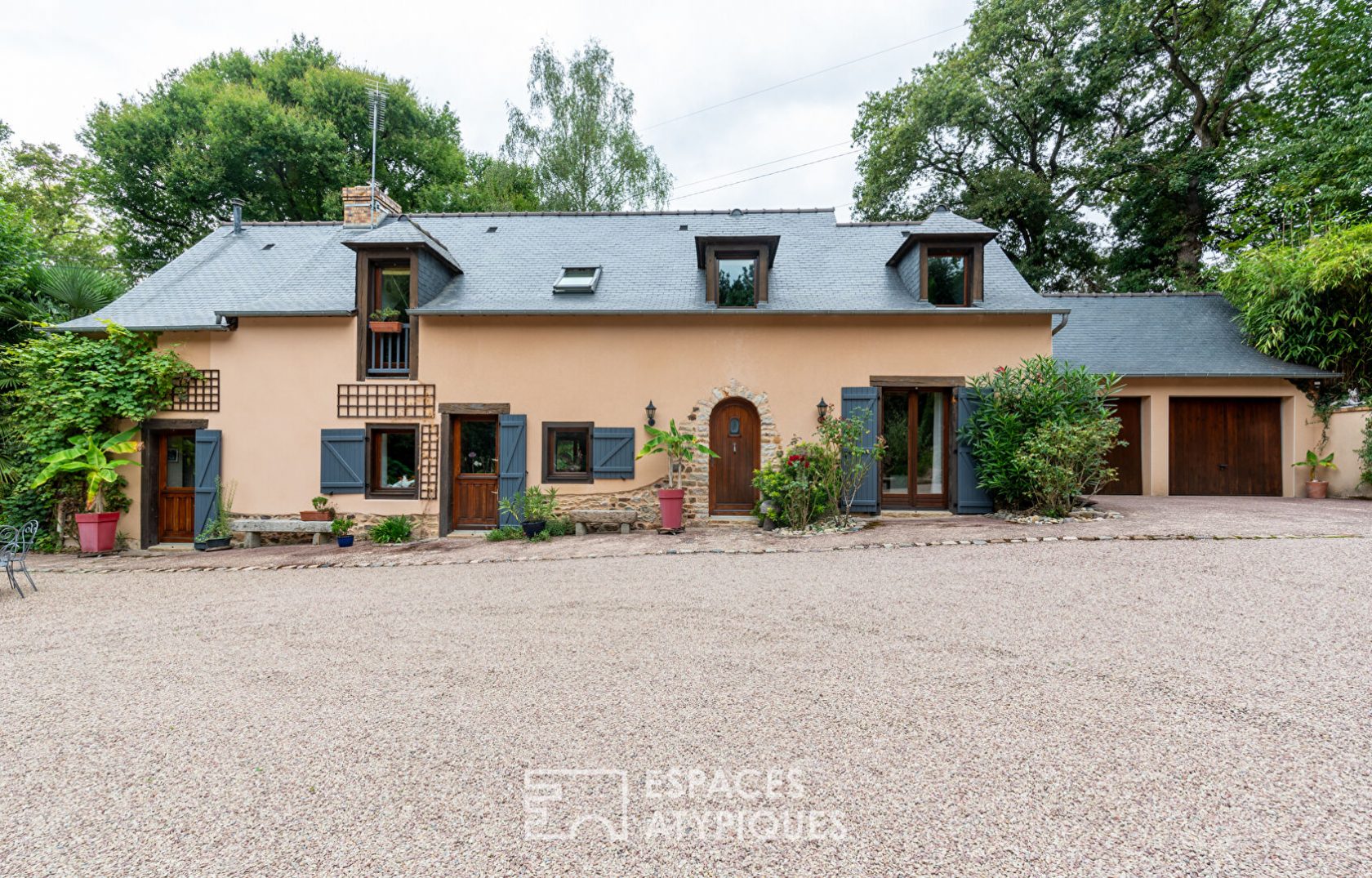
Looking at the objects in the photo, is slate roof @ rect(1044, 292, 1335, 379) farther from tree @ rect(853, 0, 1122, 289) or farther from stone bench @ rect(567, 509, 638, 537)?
stone bench @ rect(567, 509, 638, 537)

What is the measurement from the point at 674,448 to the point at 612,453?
102 centimetres

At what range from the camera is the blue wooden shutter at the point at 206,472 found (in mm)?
8891

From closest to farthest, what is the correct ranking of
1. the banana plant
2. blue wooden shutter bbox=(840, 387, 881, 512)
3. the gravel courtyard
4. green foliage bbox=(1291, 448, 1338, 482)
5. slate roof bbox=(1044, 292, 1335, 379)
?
the gravel courtyard
the banana plant
blue wooden shutter bbox=(840, 387, 881, 512)
green foliage bbox=(1291, 448, 1338, 482)
slate roof bbox=(1044, 292, 1335, 379)

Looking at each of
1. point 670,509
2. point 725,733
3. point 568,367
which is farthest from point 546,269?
point 725,733

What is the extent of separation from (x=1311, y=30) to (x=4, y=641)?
24981 mm

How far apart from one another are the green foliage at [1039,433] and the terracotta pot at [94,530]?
43.7 feet

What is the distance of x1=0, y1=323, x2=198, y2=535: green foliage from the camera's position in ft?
27.6

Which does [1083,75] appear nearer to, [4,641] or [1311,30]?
[1311,30]

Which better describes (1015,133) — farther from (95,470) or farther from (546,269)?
(95,470)

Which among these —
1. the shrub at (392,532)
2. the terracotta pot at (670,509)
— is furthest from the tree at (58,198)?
the terracotta pot at (670,509)

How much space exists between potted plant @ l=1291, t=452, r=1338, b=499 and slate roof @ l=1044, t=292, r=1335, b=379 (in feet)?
4.92

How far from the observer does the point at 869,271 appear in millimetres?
9914

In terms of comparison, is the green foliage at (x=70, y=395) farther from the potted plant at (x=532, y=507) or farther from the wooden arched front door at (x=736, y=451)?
the wooden arched front door at (x=736, y=451)

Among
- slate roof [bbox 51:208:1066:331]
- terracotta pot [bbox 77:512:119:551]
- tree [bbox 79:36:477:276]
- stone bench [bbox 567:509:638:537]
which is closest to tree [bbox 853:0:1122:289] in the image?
slate roof [bbox 51:208:1066:331]
